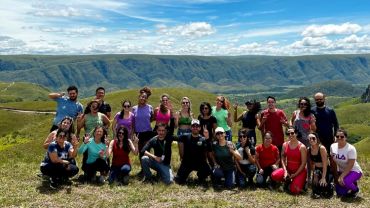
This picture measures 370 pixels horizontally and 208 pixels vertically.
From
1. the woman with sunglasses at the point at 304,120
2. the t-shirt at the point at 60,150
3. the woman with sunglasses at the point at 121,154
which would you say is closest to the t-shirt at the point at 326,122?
the woman with sunglasses at the point at 304,120

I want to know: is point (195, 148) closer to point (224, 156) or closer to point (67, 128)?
point (224, 156)

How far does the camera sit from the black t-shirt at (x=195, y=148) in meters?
19.0

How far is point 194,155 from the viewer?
1939cm

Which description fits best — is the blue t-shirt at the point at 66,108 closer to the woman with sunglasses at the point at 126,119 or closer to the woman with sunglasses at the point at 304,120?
the woman with sunglasses at the point at 126,119

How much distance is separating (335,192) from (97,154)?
1153 cm

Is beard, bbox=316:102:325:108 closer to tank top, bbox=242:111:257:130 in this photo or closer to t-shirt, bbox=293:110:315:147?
t-shirt, bbox=293:110:315:147

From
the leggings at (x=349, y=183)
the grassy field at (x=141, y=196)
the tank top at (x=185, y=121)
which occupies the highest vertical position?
Result: the tank top at (x=185, y=121)

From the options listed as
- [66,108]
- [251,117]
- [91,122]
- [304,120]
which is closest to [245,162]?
[251,117]

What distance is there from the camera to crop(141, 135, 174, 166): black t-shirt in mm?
19558

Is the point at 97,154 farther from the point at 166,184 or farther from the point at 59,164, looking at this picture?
the point at 166,184

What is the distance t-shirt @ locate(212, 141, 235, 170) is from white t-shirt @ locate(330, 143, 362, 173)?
15.4 ft

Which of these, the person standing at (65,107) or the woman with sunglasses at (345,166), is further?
the person standing at (65,107)

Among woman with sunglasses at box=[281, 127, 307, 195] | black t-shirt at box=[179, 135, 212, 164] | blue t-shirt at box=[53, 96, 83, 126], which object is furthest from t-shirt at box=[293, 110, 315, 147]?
blue t-shirt at box=[53, 96, 83, 126]

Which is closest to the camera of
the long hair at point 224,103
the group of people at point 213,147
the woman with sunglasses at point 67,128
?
the group of people at point 213,147
